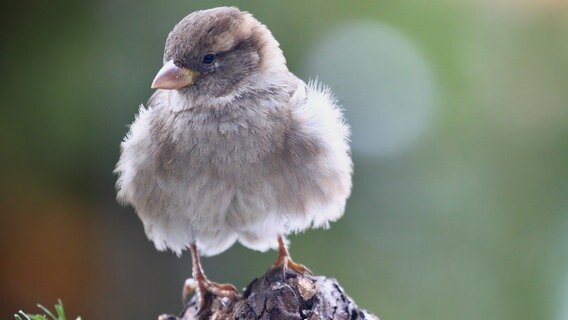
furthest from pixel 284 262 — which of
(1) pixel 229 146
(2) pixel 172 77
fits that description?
(2) pixel 172 77

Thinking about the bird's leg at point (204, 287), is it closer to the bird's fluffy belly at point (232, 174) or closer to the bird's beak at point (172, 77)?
the bird's fluffy belly at point (232, 174)

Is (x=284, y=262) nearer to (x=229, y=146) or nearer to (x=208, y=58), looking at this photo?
(x=229, y=146)

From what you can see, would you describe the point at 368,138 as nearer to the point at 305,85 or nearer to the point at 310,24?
the point at 310,24

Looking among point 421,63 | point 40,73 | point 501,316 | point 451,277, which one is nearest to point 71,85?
point 40,73

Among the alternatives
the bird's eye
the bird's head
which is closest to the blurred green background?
the bird's head

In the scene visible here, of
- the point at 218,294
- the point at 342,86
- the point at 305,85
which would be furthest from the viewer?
the point at 342,86

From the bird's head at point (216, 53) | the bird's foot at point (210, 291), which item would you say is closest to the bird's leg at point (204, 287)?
the bird's foot at point (210, 291)
